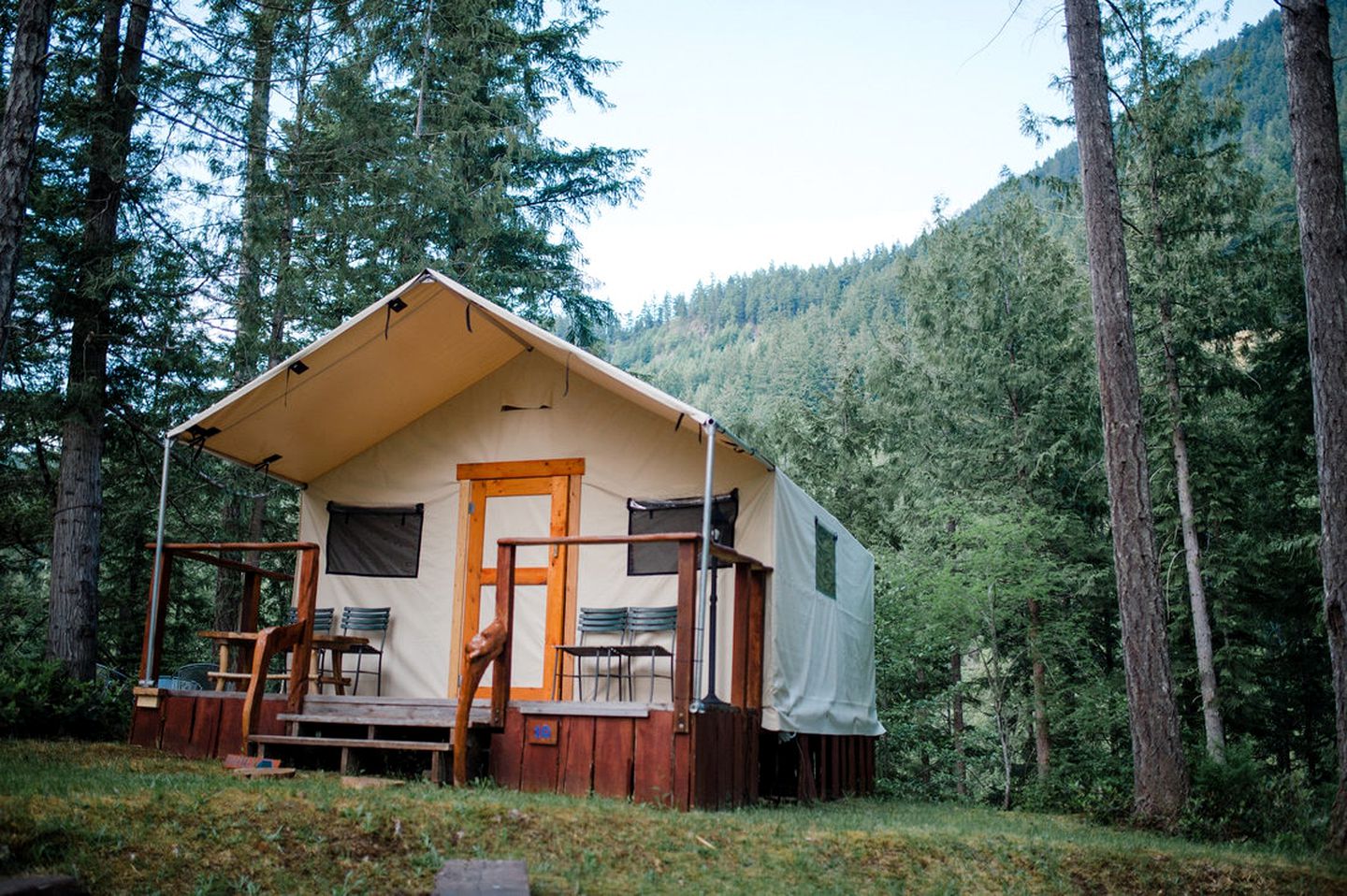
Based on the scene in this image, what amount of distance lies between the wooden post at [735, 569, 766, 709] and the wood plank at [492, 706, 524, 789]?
1.33 m

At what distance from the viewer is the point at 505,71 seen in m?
13.3

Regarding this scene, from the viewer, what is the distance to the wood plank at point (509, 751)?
5.50 meters

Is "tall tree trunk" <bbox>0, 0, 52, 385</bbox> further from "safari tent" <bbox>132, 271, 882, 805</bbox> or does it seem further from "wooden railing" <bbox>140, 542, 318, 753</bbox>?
"wooden railing" <bbox>140, 542, 318, 753</bbox>

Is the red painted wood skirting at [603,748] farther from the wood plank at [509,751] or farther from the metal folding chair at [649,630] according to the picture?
the metal folding chair at [649,630]

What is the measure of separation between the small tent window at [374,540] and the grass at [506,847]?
7.80 ft

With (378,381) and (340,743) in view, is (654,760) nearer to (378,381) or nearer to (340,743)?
(340,743)

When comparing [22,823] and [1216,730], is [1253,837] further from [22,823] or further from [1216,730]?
[22,823]

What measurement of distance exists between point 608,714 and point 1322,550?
3.88 m

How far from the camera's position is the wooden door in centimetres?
707

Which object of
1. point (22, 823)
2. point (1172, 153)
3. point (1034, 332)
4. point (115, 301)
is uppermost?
point (1172, 153)

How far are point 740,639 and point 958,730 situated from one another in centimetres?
Answer: 905

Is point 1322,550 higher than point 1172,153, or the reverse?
point 1172,153

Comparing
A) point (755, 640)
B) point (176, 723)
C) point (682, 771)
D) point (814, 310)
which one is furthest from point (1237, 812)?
point (814, 310)

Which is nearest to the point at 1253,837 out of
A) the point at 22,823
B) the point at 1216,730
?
the point at 1216,730
